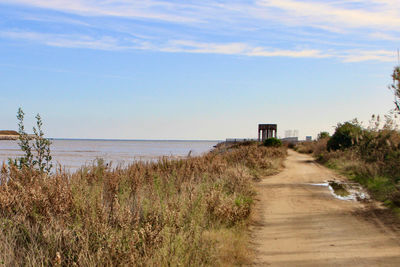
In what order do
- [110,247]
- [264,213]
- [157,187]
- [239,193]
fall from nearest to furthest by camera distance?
[110,247] → [157,187] → [264,213] → [239,193]

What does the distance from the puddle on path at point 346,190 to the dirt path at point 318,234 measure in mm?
677

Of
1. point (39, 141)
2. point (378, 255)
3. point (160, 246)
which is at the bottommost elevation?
point (378, 255)

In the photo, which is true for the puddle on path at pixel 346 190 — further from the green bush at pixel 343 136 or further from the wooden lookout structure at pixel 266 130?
the wooden lookout structure at pixel 266 130

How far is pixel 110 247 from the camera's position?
516 cm

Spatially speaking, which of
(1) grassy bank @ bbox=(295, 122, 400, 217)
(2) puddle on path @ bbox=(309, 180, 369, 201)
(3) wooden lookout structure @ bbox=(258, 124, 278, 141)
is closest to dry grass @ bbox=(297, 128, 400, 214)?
(1) grassy bank @ bbox=(295, 122, 400, 217)

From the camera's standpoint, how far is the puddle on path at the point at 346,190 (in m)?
14.2

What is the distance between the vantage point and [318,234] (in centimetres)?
895

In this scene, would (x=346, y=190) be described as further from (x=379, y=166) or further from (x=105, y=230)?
(x=105, y=230)

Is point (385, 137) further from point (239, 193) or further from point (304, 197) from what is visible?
point (239, 193)

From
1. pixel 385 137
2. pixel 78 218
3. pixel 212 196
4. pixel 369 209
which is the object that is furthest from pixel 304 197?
pixel 78 218

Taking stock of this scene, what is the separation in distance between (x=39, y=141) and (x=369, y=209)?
10.0m

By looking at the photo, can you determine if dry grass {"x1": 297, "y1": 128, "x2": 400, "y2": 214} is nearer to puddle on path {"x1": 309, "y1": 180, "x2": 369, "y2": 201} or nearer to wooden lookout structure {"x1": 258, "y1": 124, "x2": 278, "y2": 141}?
puddle on path {"x1": 309, "y1": 180, "x2": 369, "y2": 201}

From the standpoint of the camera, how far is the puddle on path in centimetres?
1416

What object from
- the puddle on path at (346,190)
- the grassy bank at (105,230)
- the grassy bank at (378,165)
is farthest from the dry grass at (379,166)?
the grassy bank at (105,230)
